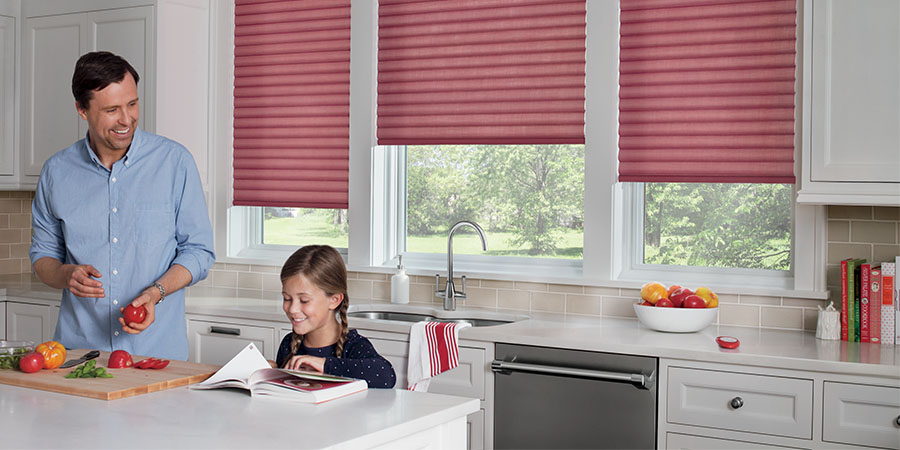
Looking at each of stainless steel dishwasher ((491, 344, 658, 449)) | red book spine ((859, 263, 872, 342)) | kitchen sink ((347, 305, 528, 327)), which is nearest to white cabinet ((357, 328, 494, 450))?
stainless steel dishwasher ((491, 344, 658, 449))

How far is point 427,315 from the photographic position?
12.5 feet

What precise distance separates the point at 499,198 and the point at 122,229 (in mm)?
1836

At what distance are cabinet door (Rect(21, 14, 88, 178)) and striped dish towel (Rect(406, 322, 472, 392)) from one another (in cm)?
218

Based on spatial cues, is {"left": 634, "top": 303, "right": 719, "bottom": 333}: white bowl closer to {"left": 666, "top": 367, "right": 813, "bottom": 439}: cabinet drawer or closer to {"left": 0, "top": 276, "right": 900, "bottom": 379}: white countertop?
{"left": 0, "top": 276, "right": 900, "bottom": 379}: white countertop

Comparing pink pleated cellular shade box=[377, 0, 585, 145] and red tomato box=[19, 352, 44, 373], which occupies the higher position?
pink pleated cellular shade box=[377, 0, 585, 145]

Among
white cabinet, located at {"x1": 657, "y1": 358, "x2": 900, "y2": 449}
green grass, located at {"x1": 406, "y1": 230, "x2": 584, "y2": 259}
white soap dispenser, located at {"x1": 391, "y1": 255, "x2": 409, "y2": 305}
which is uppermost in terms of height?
green grass, located at {"x1": 406, "y1": 230, "x2": 584, "y2": 259}

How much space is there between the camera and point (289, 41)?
429 centimetres

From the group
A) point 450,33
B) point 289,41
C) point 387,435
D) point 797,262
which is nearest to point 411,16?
point 450,33

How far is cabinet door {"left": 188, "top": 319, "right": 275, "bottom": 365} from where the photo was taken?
11.9 feet

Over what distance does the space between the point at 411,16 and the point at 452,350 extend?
1629mm

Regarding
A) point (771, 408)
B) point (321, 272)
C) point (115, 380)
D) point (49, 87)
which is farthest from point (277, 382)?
point (49, 87)

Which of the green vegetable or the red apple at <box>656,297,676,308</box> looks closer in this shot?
the green vegetable

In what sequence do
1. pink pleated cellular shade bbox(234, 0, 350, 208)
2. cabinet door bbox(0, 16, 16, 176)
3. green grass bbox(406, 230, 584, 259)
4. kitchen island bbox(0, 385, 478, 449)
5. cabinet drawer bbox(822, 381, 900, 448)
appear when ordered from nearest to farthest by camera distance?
kitchen island bbox(0, 385, 478, 449) < cabinet drawer bbox(822, 381, 900, 448) < green grass bbox(406, 230, 584, 259) < pink pleated cellular shade bbox(234, 0, 350, 208) < cabinet door bbox(0, 16, 16, 176)

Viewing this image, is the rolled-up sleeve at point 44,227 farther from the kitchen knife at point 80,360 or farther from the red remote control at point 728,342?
the red remote control at point 728,342
